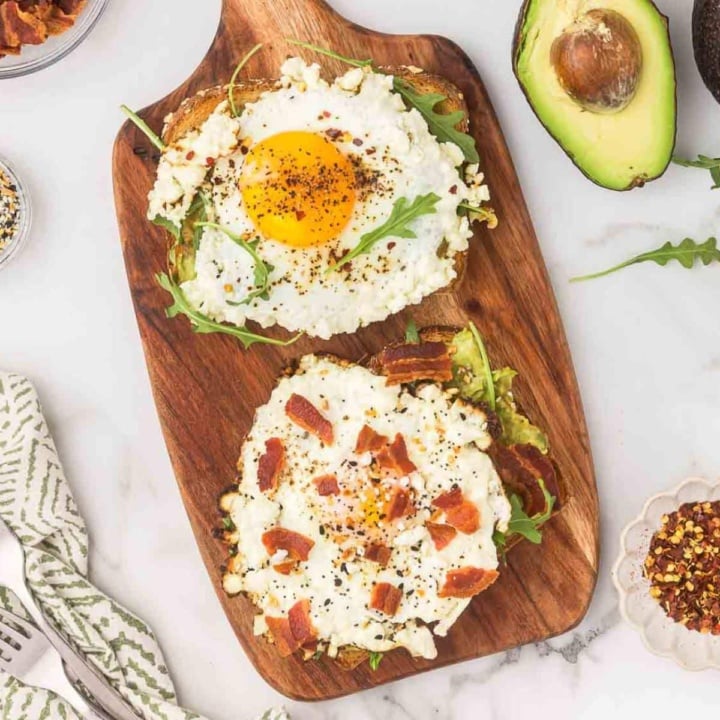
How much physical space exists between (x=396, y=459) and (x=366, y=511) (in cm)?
17

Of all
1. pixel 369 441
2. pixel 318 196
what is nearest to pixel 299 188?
pixel 318 196

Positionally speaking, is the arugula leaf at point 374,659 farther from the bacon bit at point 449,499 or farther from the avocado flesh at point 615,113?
the avocado flesh at point 615,113

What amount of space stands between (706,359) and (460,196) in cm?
86

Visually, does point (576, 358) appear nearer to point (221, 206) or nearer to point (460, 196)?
point (460, 196)

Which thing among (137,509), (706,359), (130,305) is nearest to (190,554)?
(137,509)

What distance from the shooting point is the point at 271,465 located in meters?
3.10

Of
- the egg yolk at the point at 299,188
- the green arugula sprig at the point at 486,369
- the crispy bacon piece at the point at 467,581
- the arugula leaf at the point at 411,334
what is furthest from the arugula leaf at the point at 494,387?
the egg yolk at the point at 299,188

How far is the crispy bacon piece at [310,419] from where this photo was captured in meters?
3.07

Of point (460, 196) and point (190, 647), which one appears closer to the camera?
point (460, 196)

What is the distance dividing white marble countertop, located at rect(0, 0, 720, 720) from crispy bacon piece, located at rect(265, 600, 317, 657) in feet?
1.14

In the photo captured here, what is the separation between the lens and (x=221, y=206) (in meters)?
3.04

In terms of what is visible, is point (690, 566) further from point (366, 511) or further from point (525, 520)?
point (366, 511)

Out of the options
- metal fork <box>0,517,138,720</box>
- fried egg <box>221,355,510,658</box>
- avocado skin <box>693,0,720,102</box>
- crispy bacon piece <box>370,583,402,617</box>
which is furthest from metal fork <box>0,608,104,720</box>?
avocado skin <box>693,0,720,102</box>

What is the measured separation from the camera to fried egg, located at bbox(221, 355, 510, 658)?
3.03 metres
